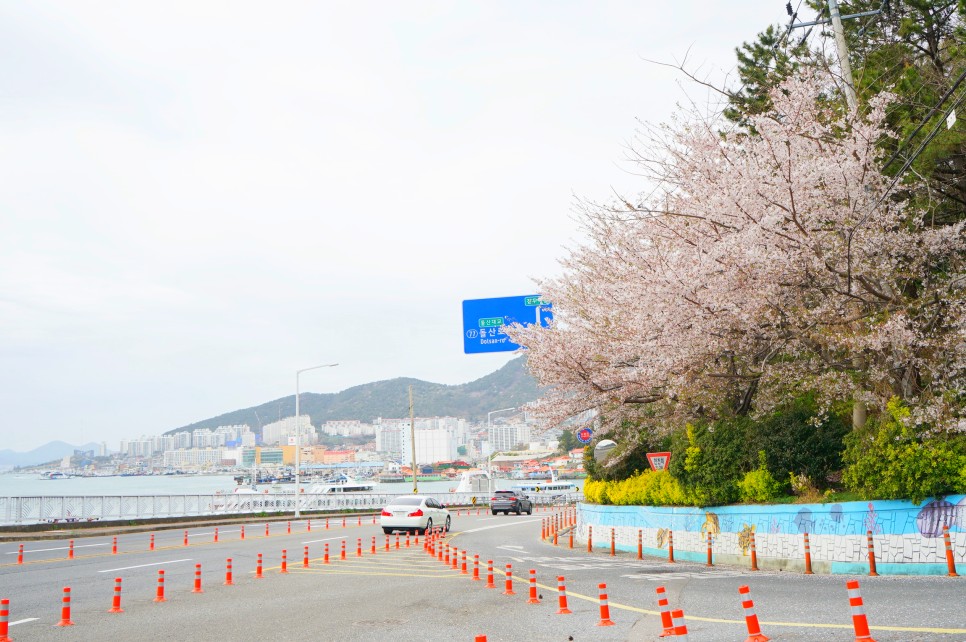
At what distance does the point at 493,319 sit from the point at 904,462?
17.6 m

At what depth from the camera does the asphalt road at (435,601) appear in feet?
31.5

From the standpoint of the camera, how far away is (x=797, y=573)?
16.0 meters

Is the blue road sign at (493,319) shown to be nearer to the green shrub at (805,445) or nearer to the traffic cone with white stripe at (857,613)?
the green shrub at (805,445)

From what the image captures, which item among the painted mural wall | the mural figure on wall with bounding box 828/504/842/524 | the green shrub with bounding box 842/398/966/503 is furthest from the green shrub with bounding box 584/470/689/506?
the green shrub with bounding box 842/398/966/503

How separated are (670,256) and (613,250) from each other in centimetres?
480

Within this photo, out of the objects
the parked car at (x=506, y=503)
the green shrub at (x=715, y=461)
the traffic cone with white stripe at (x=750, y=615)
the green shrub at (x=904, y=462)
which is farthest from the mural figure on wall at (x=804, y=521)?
the parked car at (x=506, y=503)

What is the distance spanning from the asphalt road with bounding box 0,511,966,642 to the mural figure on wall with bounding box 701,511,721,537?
1.07 m

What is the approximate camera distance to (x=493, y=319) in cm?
3034

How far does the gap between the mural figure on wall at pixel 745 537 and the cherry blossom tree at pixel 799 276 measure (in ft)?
10.1

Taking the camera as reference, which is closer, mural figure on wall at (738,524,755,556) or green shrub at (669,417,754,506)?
mural figure on wall at (738,524,755,556)

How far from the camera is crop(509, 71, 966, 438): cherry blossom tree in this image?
1567cm

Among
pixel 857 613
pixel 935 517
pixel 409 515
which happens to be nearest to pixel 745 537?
pixel 935 517

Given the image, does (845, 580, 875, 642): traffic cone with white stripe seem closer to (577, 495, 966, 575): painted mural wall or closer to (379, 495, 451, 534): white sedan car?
(577, 495, 966, 575): painted mural wall

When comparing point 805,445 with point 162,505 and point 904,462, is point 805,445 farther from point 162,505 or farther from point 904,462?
point 162,505
